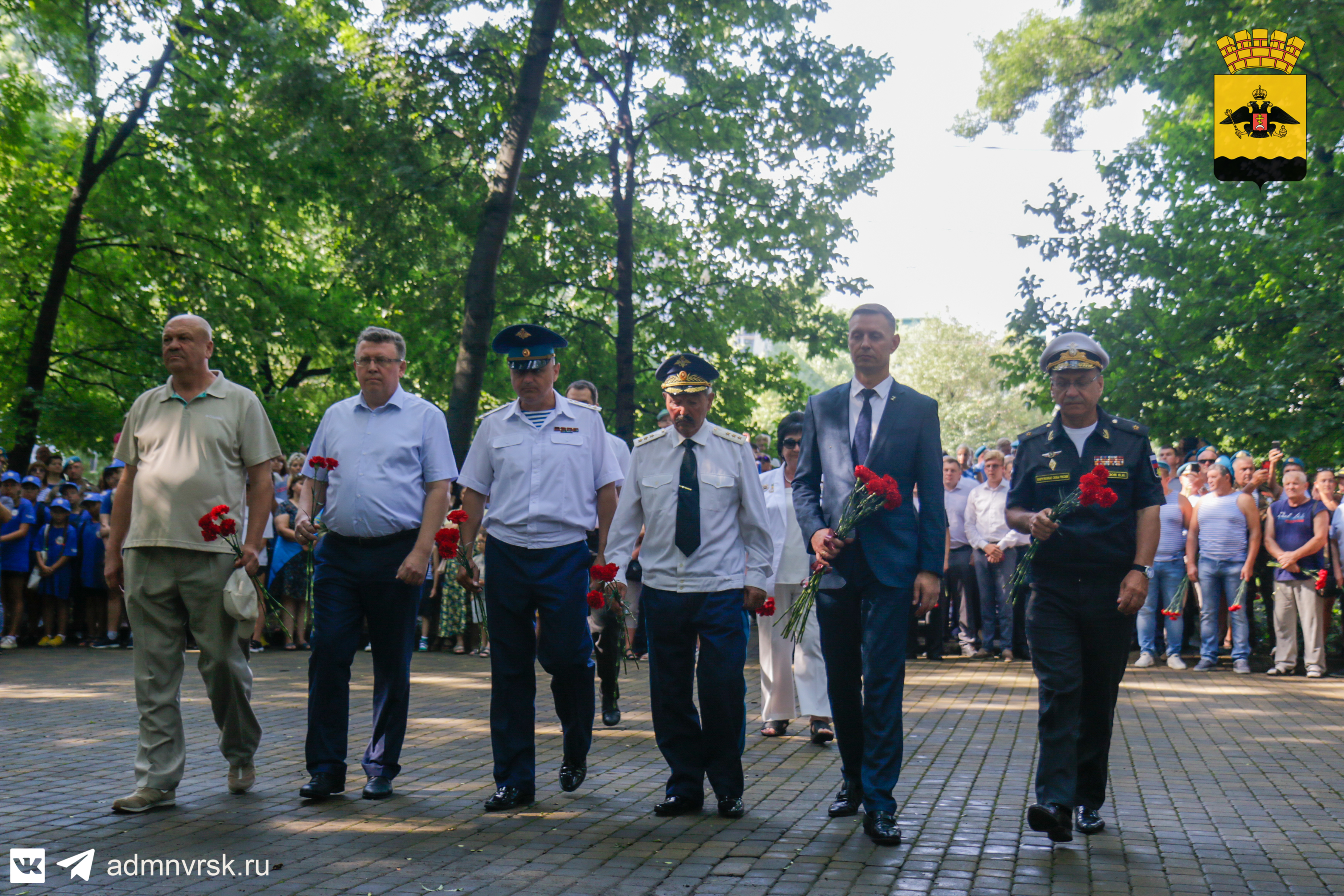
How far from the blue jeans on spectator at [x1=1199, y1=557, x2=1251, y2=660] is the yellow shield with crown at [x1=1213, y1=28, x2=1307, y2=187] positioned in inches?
310

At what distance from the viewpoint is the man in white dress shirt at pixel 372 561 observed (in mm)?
6301

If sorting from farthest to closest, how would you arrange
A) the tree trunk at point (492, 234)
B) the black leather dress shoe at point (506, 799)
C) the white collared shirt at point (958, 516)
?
the white collared shirt at point (958, 516), the tree trunk at point (492, 234), the black leather dress shoe at point (506, 799)

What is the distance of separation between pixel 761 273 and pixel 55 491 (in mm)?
13425

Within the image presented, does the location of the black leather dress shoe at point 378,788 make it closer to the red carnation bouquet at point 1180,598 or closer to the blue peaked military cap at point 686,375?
the blue peaked military cap at point 686,375

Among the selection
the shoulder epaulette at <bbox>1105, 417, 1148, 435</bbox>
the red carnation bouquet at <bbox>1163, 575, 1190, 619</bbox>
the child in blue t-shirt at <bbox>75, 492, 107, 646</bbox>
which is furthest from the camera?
the child in blue t-shirt at <bbox>75, 492, 107, 646</bbox>

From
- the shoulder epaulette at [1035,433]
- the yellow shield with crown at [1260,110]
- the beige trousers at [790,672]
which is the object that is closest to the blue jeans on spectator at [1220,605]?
the beige trousers at [790,672]

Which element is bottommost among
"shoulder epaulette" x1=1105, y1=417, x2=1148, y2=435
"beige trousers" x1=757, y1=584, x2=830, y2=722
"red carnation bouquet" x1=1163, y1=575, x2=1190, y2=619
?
"beige trousers" x1=757, y1=584, x2=830, y2=722

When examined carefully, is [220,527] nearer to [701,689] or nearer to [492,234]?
[701,689]

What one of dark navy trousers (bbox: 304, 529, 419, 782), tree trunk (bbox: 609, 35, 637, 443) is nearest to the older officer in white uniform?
dark navy trousers (bbox: 304, 529, 419, 782)

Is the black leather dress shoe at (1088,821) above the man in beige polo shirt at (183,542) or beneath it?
beneath

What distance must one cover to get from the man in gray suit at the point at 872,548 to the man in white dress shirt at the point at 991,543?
9.12m

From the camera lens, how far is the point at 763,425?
6925 cm

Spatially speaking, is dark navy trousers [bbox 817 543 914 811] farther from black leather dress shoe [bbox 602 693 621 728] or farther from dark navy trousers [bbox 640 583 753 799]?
black leather dress shoe [bbox 602 693 621 728]

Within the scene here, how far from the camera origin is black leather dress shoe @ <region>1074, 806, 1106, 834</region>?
18.8 feet
